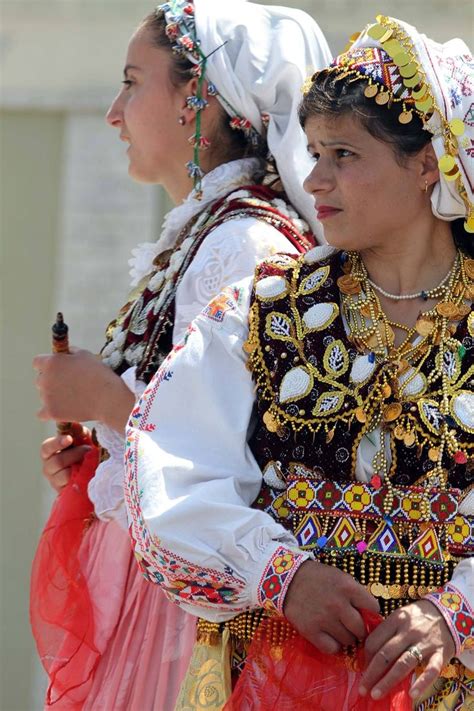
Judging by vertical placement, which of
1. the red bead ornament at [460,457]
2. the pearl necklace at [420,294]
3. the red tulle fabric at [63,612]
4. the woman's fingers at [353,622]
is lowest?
the red tulle fabric at [63,612]

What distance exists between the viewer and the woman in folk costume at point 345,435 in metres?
2.38

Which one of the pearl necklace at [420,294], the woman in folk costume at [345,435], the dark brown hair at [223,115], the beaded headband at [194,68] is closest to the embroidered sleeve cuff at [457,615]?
the woman in folk costume at [345,435]

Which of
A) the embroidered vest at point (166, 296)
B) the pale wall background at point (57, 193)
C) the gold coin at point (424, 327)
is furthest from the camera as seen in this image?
the pale wall background at point (57, 193)

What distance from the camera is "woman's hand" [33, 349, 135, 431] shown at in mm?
3115

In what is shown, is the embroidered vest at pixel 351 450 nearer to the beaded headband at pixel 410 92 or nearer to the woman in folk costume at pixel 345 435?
the woman in folk costume at pixel 345 435

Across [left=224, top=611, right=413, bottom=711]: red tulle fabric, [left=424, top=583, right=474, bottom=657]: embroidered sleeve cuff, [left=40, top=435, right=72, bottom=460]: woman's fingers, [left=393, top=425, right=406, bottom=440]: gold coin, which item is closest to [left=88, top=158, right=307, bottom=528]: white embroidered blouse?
[left=40, top=435, right=72, bottom=460]: woman's fingers

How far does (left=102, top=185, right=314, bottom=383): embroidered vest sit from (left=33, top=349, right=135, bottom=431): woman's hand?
0.07 meters

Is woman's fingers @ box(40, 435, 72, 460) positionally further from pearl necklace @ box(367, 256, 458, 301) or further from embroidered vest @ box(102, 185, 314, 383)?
pearl necklace @ box(367, 256, 458, 301)

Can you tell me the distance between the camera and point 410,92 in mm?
2621

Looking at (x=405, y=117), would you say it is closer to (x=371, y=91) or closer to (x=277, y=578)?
(x=371, y=91)

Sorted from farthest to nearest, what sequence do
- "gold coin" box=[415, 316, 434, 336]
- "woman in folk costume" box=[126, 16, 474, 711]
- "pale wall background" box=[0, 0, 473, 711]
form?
"pale wall background" box=[0, 0, 473, 711] → "gold coin" box=[415, 316, 434, 336] → "woman in folk costume" box=[126, 16, 474, 711]

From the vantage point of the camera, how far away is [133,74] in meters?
3.47

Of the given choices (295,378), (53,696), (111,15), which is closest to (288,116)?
(295,378)

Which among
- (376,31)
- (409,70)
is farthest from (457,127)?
(376,31)
